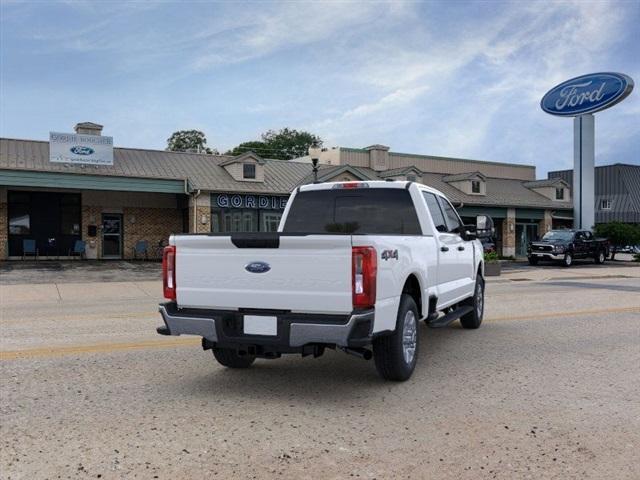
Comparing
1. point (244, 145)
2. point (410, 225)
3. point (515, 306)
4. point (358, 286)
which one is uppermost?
point (244, 145)

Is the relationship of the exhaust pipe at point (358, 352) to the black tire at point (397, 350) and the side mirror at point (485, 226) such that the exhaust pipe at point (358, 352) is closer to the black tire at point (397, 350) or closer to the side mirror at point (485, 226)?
the black tire at point (397, 350)

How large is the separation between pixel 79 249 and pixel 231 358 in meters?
24.0

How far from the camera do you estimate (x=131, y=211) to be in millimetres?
29734

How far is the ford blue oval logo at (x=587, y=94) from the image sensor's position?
3338 cm

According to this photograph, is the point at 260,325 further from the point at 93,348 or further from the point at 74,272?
the point at 74,272

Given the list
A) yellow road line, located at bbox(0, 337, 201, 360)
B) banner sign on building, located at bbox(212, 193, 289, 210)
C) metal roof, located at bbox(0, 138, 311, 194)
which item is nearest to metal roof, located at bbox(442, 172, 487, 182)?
metal roof, located at bbox(0, 138, 311, 194)

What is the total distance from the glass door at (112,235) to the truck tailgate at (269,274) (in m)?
25.4

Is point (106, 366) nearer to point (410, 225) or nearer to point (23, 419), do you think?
point (23, 419)

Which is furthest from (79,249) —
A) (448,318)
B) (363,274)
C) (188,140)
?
(188,140)

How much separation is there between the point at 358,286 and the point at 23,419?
2.80 meters

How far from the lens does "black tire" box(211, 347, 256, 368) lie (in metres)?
6.29

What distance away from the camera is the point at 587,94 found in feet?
115

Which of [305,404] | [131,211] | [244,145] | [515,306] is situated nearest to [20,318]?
[305,404]

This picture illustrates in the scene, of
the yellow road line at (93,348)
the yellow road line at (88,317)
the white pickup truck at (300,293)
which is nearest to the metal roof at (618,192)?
the yellow road line at (88,317)
